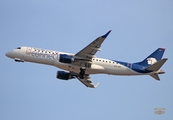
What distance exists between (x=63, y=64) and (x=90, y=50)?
5.81m

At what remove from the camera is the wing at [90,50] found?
6131 cm

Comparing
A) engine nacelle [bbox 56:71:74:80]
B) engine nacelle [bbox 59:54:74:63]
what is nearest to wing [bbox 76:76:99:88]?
engine nacelle [bbox 56:71:74:80]

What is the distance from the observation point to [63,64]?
217ft

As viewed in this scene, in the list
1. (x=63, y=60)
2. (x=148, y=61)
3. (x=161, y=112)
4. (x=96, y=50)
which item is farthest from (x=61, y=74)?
(x=161, y=112)

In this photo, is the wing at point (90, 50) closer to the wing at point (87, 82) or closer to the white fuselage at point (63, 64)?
the white fuselage at point (63, 64)

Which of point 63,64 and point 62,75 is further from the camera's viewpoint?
point 62,75

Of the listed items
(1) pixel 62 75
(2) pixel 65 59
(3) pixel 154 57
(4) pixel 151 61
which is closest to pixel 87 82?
(1) pixel 62 75

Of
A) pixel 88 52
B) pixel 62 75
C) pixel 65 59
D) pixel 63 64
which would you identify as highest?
pixel 88 52

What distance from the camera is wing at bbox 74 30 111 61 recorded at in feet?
201

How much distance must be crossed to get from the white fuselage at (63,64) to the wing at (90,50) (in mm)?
1743

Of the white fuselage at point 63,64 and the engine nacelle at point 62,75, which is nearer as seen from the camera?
the white fuselage at point 63,64

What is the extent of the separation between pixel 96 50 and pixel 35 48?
38.4 ft

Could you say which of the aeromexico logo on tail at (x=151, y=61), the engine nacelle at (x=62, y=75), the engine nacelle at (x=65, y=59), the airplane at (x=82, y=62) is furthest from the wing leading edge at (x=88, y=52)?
the aeromexico logo on tail at (x=151, y=61)

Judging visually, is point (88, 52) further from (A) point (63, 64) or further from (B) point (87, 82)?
(B) point (87, 82)
